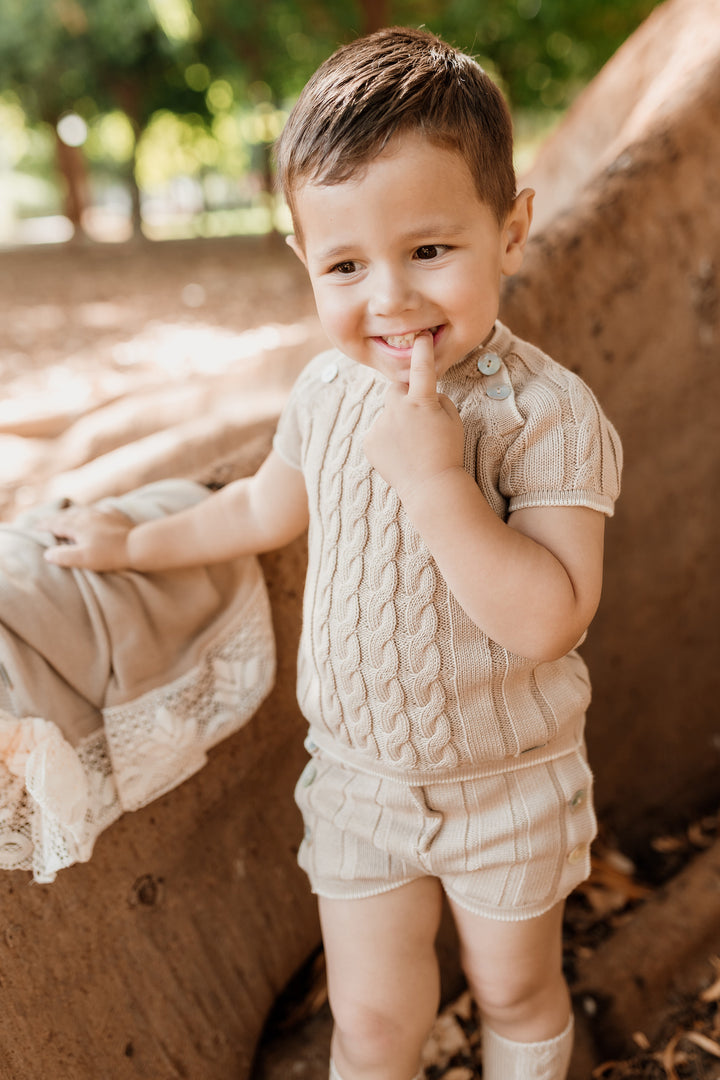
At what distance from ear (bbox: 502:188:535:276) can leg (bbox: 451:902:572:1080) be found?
3.25ft

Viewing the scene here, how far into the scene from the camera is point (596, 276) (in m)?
2.28

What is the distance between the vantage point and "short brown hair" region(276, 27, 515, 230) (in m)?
1.14

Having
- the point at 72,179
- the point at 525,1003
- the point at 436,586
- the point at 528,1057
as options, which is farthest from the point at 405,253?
the point at 72,179

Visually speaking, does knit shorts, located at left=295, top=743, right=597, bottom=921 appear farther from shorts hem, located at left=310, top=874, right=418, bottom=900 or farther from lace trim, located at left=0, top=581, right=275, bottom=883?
lace trim, located at left=0, top=581, right=275, bottom=883

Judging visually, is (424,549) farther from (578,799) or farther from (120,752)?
(120,752)

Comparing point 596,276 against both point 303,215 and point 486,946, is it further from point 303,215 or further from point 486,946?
point 486,946

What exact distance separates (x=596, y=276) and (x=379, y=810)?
4.68ft

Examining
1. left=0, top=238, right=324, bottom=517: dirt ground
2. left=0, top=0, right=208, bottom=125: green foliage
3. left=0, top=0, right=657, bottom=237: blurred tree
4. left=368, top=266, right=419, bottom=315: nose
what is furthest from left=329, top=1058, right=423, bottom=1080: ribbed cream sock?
Result: left=0, top=0, right=208, bottom=125: green foliage

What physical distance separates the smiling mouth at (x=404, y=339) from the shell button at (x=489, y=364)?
0.11 metres

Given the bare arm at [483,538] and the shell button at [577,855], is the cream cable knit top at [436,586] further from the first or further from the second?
the shell button at [577,855]

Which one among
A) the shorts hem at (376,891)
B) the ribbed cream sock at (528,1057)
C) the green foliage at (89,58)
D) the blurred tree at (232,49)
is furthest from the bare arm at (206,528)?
the green foliage at (89,58)

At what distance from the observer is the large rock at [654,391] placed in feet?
7.49

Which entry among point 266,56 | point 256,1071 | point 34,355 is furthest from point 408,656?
point 266,56

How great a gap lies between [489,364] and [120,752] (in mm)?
839
